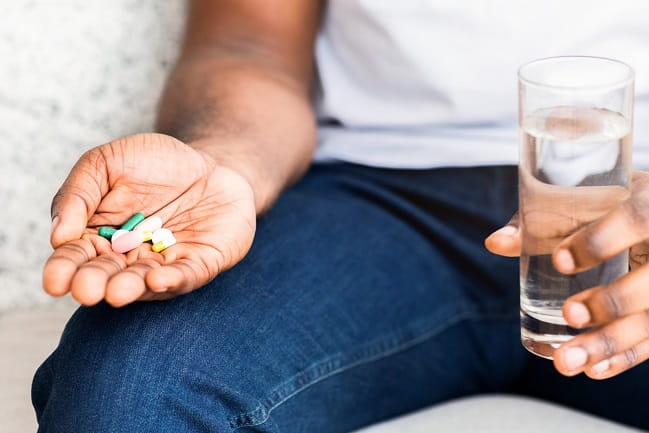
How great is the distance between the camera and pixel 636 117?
127 centimetres

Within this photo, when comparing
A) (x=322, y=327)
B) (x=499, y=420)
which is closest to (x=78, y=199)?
(x=322, y=327)

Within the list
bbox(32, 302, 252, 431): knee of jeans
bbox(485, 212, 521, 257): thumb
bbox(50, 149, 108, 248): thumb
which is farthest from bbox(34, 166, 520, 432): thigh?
bbox(485, 212, 521, 257): thumb

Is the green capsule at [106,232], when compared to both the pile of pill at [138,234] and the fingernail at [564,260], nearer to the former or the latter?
the pile of pill at [138,234]

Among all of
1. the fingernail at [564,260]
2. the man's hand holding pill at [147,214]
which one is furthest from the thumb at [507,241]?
the man's hand holding pill at [147,214]

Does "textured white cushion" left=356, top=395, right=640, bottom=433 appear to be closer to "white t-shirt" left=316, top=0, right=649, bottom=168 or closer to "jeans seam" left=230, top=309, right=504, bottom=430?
"jeans seam" left=230, top=309, right=504, bottom=430

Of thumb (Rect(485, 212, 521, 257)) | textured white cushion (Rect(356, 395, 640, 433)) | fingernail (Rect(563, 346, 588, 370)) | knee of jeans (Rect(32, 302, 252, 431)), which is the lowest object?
textured white cushion (Rect(356, 395, 640, 433))

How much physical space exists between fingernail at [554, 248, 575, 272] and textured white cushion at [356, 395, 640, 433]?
39 centimetres

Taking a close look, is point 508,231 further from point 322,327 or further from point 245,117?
point 245,117

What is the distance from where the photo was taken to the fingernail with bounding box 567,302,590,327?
33.4 inches

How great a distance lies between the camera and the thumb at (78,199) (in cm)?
93

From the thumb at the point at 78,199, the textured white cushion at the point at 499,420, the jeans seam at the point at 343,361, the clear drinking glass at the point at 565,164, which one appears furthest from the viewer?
the textured white cushion at the point at 499,420

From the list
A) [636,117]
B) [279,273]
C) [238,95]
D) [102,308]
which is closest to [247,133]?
[238,95]

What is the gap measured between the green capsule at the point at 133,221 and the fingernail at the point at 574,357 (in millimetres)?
457

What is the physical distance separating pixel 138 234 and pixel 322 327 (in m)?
0.30
